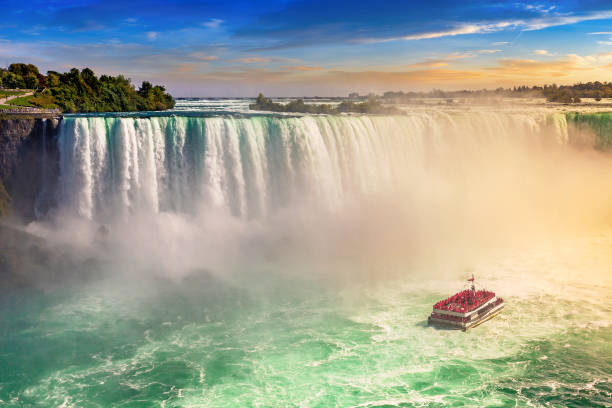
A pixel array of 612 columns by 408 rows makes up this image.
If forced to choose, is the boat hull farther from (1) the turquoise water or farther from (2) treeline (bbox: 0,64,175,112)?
(2) treeline (bbox: 0,64,175,112)

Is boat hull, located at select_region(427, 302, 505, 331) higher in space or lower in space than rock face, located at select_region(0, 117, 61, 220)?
lower

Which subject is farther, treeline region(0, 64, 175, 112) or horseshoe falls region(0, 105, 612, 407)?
treeline region(0, 64, 175, 112)

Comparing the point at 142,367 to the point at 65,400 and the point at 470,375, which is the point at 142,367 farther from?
the point at 470,375

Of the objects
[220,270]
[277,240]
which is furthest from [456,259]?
[220,270]

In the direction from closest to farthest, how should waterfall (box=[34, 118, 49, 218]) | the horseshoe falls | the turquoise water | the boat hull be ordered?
the turquoise water
the horseshoe falls
the boat hull
waterfall (box=[34, 118, 49, 218])

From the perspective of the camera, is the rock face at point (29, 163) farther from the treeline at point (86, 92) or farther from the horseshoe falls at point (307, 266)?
the treeline at point (86, 92)

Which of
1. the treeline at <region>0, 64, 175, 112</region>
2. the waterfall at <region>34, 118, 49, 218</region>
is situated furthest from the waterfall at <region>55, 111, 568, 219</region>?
the treeline at <region>0, 64, 175, 112</region>

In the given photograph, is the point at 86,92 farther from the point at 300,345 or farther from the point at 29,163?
the point at 300,345

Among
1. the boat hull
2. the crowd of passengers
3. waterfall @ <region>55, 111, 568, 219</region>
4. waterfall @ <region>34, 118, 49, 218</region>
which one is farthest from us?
waterfall @ <region>34, 118, 49, 218</region>
